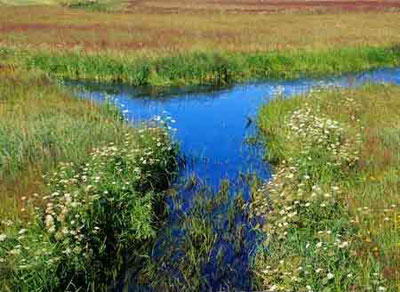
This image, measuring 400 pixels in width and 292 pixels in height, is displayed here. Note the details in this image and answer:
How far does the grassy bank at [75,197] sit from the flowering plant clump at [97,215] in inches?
0.7

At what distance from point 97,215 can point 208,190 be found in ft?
12.9

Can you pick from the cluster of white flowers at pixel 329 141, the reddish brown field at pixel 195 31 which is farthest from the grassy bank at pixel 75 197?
the reddish brown field at pixel 195 31

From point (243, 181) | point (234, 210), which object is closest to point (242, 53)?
point (243, 181)

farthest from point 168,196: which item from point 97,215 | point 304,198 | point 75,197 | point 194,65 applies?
point 194,65

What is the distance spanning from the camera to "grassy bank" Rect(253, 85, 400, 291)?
8.25 meters

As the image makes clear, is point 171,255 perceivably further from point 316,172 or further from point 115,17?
point 115,17

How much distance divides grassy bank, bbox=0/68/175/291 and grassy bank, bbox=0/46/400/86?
1204 cm

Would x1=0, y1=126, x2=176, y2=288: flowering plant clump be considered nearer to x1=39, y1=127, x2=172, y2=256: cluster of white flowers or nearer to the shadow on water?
x1=39, y1=127, x2=172, y2=256: cluster of white flowers

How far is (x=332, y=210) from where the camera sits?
33.4 ft

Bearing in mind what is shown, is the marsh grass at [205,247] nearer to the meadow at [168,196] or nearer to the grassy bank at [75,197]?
the meadow at [168,196]

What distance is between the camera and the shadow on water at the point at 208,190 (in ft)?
33.0

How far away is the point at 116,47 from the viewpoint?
33.8m

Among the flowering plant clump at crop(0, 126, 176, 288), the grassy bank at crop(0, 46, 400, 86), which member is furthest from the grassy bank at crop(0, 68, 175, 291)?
the grassy bank at crop(0, 46, 400, 86)

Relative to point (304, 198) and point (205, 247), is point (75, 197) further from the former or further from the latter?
point (304, 198)
